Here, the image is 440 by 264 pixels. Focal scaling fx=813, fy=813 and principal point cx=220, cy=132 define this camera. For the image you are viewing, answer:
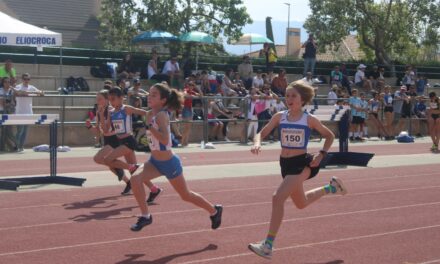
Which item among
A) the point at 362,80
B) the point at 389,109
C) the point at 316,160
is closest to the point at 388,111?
the point at 389,109

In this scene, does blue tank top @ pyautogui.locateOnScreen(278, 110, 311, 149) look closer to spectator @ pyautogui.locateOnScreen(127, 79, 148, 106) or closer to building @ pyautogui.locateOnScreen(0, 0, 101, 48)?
spectator @ pyautogui.locateOnScreen(127, 79, 148, 106)

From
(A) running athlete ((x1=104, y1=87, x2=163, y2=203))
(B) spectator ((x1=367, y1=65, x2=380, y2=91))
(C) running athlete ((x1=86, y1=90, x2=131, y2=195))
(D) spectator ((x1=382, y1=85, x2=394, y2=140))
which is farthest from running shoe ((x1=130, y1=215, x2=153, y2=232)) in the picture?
(B) spectator ((x1=367, y1=65, x2=380, y2=91))

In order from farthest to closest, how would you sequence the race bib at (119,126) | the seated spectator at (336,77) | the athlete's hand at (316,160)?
the seated spectator at (336,77) → the race bib at (119,126) → the athlete's hand at (316,160)

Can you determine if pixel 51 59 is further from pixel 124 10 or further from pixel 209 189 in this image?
pixel 209 189

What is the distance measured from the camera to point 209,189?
1405 cm

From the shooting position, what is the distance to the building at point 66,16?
48.0 metres

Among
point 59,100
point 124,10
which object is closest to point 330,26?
point 124,10

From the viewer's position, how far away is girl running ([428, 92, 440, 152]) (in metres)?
24.1

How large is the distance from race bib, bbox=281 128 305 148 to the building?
4025cm

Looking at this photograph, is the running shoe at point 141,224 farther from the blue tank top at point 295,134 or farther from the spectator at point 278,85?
the spectator at point 278,85

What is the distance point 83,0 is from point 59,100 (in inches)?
1157

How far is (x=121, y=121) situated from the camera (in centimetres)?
1267

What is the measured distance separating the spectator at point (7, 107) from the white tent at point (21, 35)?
2208mm

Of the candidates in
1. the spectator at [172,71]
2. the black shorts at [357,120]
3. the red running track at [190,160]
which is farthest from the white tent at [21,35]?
the black shorts at [357,120]
